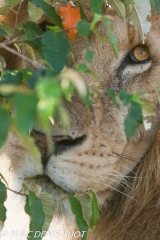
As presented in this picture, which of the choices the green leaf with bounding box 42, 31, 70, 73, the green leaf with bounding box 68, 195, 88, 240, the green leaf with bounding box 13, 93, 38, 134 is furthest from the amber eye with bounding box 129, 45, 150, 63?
the green leaf with bounding box 13, 93, 38, 134

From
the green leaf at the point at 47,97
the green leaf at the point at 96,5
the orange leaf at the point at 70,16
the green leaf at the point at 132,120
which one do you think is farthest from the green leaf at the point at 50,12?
the green leaf at the point at 47,97

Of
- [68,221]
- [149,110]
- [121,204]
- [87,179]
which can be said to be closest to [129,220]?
[121,204]

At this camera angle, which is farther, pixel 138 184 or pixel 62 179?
pixel 138 184

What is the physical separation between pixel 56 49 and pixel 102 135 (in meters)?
1.00

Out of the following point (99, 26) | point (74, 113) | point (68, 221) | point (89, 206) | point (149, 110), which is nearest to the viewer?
point (149, 110)

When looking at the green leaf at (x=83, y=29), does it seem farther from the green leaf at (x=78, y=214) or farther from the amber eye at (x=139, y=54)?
the amber eye at (x=139, y=54)

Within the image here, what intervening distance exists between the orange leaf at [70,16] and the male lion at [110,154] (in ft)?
1.33

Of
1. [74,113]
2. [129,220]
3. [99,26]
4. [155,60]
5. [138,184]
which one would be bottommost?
[129,220]

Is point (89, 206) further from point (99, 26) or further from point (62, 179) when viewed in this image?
point (99, 26)

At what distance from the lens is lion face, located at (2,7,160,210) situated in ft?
7.32

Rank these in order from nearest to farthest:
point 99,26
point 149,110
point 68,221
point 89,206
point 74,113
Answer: point 149,110
point 89,206
point 74,113
point 99,26
point 68,221

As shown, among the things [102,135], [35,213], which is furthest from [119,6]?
[35,213]

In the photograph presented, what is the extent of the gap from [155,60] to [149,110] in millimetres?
1150

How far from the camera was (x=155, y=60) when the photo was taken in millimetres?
2613
